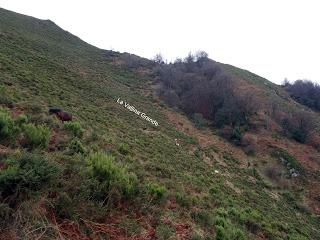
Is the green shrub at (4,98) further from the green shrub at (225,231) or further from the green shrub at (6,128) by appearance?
the green shrub at (225,231)

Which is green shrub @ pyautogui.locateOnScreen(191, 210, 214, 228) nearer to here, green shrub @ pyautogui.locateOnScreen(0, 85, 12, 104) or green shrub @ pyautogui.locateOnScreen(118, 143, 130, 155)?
green shrub @ pyautogui.locateOnScreen(118, 143, 130, 155)

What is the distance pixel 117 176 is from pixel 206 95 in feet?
102

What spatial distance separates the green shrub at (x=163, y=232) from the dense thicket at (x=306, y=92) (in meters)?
46.1

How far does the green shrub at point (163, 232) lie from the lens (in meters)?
7.08

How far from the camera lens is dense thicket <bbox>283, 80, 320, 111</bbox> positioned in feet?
161

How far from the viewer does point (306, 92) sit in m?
51.9

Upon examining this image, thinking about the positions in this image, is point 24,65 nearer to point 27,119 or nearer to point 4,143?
point 27,119

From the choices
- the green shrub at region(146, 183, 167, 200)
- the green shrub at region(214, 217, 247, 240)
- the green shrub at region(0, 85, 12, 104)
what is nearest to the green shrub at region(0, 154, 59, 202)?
the green shrub at region(146, 183, 167, 200)

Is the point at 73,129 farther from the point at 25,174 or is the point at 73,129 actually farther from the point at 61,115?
the point at 25,174

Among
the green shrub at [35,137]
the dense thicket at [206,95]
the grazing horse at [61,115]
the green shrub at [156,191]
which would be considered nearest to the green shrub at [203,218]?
the green shrub at [156,191]

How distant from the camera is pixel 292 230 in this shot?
14.7 metres

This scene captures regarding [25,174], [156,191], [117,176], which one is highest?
[25,174]

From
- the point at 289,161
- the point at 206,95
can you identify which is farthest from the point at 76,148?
the point at 206,95

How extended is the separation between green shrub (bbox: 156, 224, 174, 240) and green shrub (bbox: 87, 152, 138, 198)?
3.19 feet
